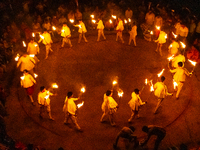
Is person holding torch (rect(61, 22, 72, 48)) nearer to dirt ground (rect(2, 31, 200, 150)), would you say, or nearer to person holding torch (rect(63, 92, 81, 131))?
dirt ground (rect(2, 31, 200, 150))

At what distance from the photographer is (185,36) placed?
16.6m

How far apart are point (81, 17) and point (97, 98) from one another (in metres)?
7.77

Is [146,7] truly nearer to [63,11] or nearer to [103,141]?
[63,11]

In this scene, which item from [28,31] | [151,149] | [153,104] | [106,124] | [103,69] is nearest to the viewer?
[151,149]

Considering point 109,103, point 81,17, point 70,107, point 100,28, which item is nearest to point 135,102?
point 109,103

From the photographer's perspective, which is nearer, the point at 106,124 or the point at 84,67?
the point at 106,124

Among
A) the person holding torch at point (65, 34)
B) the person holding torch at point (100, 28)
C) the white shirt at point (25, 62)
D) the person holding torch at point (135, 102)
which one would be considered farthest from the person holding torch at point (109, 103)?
the person holding torch at point (100, 28)

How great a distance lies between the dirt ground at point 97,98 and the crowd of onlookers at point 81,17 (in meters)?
1.35

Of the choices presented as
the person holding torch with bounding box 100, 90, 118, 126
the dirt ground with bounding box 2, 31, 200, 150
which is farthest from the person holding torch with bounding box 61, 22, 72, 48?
the person holding torch with bounding box 100, 90, 118, 126

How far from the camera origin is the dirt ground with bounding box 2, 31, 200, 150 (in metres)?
12.0

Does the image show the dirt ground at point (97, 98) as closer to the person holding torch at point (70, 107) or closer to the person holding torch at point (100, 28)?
the person holding torch at point (100, 28)

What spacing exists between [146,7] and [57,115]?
11302 mm

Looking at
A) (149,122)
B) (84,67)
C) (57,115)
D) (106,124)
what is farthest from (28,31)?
(149,122)

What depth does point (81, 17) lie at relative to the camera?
1944 cm
